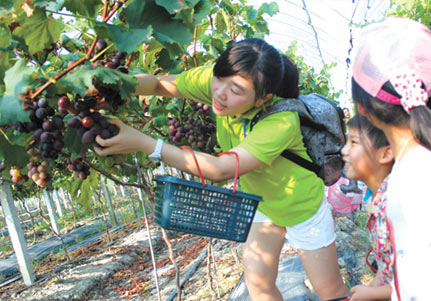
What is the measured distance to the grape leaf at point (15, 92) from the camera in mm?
1090

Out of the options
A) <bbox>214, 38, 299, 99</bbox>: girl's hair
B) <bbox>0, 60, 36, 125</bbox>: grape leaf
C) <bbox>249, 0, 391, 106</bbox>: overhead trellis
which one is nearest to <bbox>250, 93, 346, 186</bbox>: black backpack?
<bbox>214, 38, 299, 99</bbox>: girl's hair

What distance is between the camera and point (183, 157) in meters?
A: 1.42

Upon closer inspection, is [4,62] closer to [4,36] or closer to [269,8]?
[4,36]

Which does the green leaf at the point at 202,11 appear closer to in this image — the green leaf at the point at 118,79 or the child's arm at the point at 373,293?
the green leaf at the point at 118,79

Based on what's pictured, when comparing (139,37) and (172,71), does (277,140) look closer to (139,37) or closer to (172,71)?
(139,37)

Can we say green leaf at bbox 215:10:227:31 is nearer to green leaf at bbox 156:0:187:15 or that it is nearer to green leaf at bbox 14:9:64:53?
green leaf at bbox 156:0:187:15

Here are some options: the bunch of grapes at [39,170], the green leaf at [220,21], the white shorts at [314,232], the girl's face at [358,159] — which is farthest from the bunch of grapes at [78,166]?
the green leaf at [220,21]

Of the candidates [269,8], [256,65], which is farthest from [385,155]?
[269,8]

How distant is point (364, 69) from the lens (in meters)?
1.14

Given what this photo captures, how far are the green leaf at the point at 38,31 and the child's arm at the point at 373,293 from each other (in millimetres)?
1441

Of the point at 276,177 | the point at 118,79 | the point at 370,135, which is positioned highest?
→ the point at 118,79

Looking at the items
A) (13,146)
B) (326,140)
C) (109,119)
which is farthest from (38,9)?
(326,140)

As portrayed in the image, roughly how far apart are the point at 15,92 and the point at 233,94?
2.64ft

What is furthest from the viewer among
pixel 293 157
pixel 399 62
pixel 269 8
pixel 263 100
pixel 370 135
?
pixel 269 8
